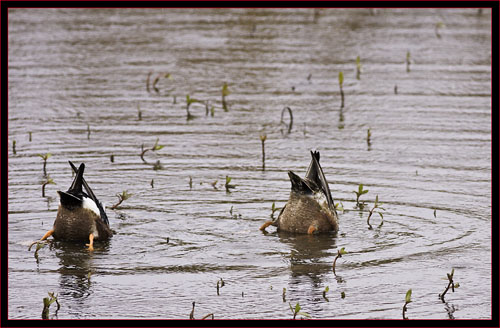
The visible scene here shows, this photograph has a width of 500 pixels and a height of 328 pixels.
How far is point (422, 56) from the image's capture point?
16.3 metres

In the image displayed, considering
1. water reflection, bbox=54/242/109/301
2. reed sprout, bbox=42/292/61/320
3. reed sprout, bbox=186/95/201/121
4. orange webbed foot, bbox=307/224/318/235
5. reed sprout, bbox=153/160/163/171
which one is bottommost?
reed sprout, bbox=42/292/61/320

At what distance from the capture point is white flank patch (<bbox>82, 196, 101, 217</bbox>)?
8336 mm

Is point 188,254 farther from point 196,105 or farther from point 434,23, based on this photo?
point 434,23

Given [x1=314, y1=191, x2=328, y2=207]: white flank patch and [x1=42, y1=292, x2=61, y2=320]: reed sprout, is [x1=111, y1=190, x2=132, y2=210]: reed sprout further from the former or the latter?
[x1=42, y1=292, x2=61, y2=320]: reed sprout

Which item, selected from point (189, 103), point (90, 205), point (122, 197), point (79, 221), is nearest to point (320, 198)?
point (122, 197)

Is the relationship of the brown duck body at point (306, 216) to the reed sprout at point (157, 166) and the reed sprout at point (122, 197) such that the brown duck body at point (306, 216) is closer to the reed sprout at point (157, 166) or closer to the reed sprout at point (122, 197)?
the reed sprout at point (122, 197)

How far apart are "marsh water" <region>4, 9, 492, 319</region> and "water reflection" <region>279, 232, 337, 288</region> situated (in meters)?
0.02

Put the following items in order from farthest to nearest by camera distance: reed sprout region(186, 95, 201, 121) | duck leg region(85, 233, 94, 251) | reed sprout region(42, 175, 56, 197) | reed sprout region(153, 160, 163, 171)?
reed sprout region(186, 95, 201, 121), reed sprout region(153, 160, 163, 171), reed sprout region(42, 175, 56, 197), duck leg region(85, 233, 94, 251)

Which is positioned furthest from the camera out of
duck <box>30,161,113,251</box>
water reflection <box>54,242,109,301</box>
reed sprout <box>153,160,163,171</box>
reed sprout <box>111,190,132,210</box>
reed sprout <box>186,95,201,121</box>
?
reed sprout <box>186,95,201,121</box>

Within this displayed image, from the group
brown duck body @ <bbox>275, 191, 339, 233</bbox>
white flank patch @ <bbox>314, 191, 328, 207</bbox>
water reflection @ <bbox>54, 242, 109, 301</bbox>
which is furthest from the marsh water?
white flank patch @ <bbox>314, 191, 328, 207</bbox>

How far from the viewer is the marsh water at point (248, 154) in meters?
7.36

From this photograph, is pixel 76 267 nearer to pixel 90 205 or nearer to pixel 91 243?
pixel 91 243

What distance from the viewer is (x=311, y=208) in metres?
8.73

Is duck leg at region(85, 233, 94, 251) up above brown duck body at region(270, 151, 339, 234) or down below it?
below
